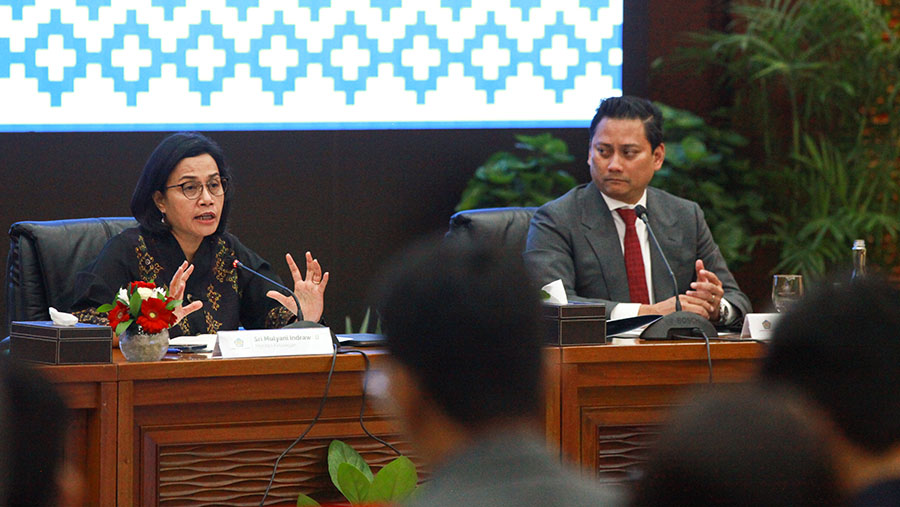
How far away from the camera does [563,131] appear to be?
458 centimetres

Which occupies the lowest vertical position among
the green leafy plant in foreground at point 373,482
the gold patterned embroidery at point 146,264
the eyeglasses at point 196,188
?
the green leafy plant in foreground at point 373,482

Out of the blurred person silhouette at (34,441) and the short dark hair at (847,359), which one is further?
the short dark hair at (847,359)

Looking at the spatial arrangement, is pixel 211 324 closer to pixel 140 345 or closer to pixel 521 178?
pixel 140 345

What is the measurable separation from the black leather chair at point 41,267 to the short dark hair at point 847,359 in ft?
7.97

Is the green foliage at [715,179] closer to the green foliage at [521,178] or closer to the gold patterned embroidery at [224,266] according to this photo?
the green foliage at [521,178]

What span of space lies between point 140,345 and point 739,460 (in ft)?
5.91

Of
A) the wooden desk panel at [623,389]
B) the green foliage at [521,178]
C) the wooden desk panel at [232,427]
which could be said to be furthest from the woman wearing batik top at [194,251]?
the green foliage at [521,178]

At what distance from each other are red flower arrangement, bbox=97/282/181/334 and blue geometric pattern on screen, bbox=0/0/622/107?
1.95m

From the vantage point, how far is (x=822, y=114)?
187 inches

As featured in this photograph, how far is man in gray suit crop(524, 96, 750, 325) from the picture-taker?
3.34 meters

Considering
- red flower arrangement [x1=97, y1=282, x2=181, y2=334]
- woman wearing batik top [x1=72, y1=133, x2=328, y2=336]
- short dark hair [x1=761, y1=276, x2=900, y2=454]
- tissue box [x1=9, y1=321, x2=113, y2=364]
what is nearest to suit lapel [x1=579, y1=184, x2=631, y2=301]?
woman wearing batik top [x1=72, y1=133, x2=328, y2=336]

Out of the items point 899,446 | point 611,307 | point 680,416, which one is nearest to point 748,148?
point 611,307

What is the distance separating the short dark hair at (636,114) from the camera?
137 inches

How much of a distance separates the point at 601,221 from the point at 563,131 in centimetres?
125
